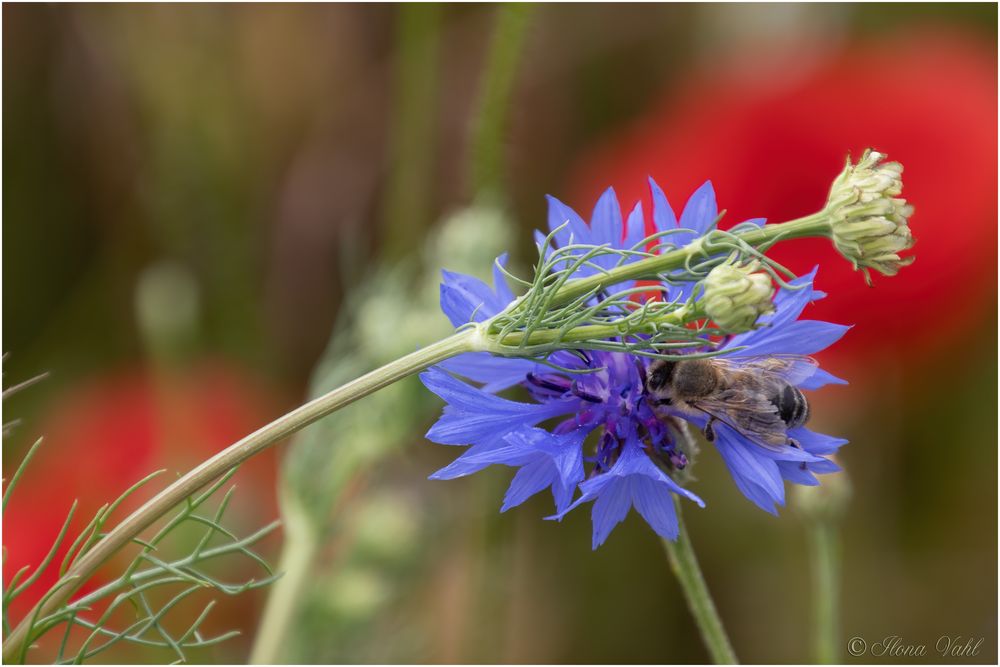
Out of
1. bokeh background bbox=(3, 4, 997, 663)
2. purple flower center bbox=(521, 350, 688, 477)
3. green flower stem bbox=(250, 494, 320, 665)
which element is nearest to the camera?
purple flower center bbox=(521, 350, 688, 477)

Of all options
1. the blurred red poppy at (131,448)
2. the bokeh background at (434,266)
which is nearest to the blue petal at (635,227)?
the bokeh background at (434,266)

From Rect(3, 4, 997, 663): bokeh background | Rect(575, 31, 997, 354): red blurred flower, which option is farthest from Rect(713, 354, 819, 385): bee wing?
Rect(575, 31, 997, 354): red blurred flower

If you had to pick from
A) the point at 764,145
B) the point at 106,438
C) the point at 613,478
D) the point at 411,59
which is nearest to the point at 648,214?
the point at 764,145

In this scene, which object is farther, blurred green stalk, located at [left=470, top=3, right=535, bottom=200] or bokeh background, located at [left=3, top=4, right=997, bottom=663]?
bokeh background, located at [left=3, top=4, right=997, bottom=663]

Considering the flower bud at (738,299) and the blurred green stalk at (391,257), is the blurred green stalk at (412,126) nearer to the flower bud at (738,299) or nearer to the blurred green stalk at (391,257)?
the blurred green stalk at (391,257)

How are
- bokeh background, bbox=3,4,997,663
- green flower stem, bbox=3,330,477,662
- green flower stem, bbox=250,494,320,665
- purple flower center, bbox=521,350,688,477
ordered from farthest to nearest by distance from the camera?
1. bokeh background, bbox=3,4,997,663
2. green flower stem, bbox=250,494,320,665
3. purple flower center, bbox=521,350,688,477
4. green flower stem, bbox=3,330,477,662

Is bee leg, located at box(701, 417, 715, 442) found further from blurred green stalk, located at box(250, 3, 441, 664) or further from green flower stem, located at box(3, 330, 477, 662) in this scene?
blurred green stalk, located at box(250, 3, 441, 664)

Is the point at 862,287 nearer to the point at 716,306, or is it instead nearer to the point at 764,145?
the point at 764,145
